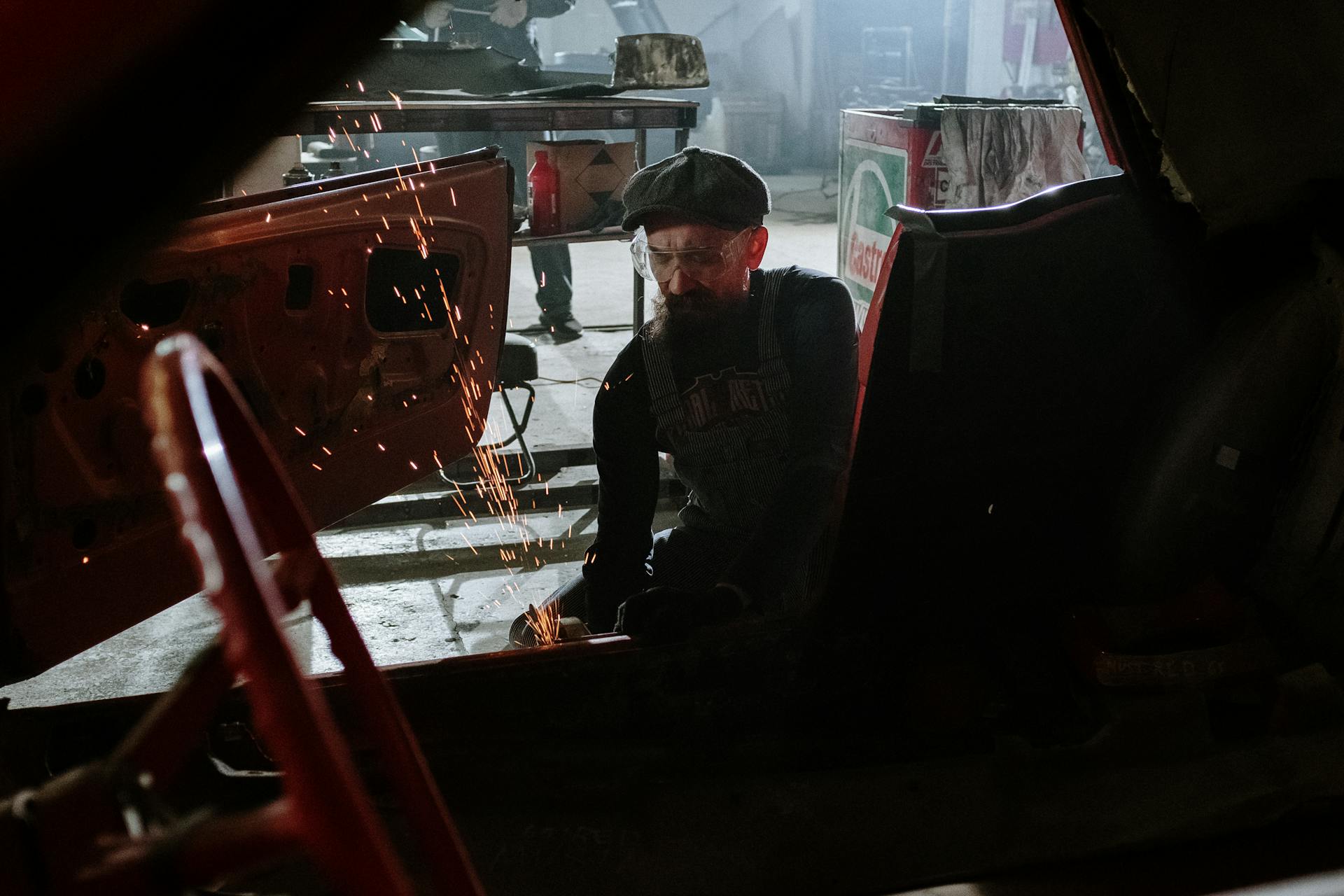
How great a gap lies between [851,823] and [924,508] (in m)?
0.66

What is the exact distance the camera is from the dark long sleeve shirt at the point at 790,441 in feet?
8.13

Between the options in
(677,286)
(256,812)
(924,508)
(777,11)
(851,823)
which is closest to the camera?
(256,812)

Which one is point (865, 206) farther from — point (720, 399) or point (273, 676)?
point (273, 676)

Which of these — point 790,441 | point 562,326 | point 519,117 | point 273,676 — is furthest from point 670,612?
point 562,326

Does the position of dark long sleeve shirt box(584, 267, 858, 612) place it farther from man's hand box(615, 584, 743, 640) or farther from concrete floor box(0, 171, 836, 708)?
concrete floor box(0, 171, 836, 708)

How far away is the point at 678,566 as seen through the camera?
9.31 feet

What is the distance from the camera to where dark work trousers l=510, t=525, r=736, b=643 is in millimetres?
2760

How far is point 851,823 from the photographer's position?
6.59ft

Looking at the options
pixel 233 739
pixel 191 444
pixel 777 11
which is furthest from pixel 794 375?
pixel 777 11

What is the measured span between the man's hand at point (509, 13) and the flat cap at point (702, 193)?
5.47 metres

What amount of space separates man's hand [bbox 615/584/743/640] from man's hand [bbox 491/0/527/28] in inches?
249

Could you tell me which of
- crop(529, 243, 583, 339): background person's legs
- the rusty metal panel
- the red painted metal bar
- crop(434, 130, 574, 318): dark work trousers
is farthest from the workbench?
the red painted metal bar

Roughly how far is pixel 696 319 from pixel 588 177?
2.22 meters

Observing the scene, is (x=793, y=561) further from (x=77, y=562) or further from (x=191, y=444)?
(x=191, y=444)
